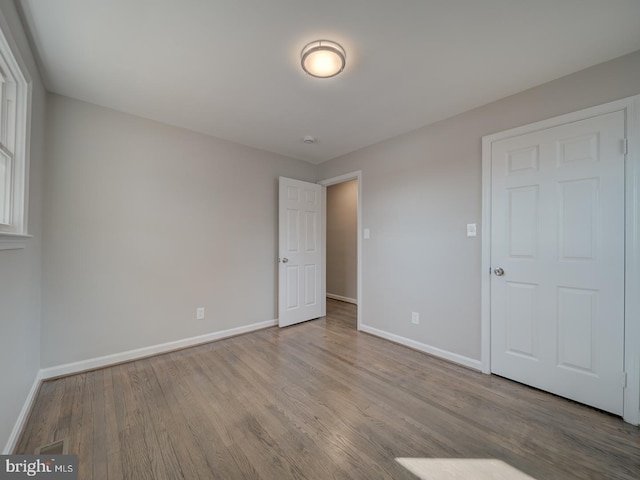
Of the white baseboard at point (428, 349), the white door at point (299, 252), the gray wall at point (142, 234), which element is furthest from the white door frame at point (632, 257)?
the gray wall at point (142, 234)

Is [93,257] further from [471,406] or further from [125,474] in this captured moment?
[471,406]

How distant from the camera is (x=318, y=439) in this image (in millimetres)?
1551

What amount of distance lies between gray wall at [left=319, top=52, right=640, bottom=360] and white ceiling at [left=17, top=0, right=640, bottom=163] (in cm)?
18

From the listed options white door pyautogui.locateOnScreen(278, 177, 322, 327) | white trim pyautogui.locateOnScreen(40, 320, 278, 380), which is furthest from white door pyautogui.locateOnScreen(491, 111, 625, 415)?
white trim pyautogui.locateOnScreen(40, 320, 278, 380)

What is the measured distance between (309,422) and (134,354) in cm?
201

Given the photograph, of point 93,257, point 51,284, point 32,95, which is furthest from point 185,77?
point 51,284

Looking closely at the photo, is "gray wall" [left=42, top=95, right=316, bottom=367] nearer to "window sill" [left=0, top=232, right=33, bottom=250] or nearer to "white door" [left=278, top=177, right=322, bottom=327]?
"white door" [left=278, top=177, right=322, bottom=327]

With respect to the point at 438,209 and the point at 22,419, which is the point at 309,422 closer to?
the point at 22,419

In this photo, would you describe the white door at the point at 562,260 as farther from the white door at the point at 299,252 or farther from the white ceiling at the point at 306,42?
the white door at the point at 299,252

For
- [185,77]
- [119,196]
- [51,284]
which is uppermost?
[185,77]

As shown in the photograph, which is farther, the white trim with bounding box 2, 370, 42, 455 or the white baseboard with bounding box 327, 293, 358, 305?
the white baseboard with bounding box 327, 293, 358, 305

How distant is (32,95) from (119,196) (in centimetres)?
95

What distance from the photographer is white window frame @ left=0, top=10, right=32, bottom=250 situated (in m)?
1.52

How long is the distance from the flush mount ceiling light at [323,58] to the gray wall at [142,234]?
180 cm
